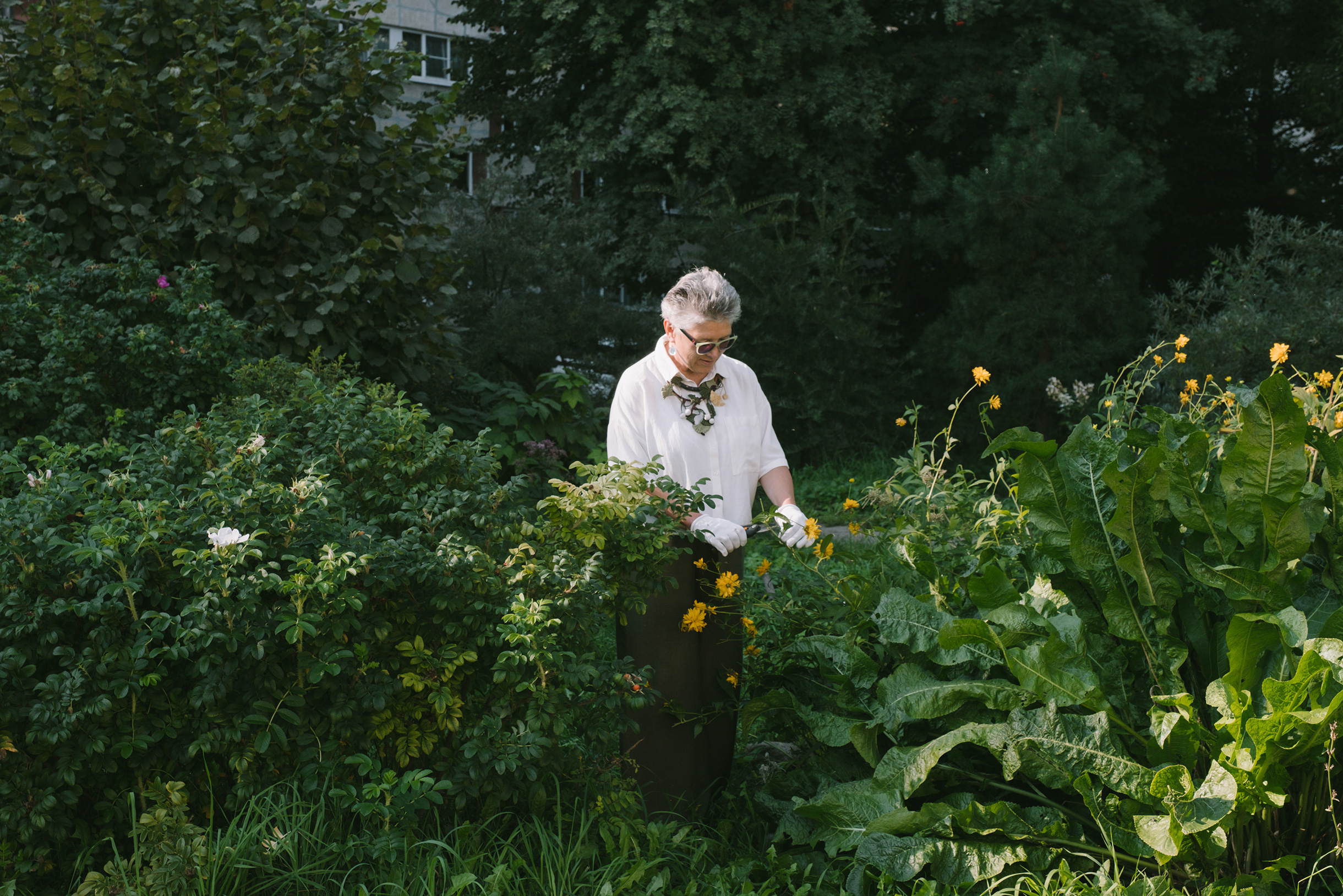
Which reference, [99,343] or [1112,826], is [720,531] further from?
[99,343]

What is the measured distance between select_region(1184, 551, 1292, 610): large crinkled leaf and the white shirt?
→ 4.39 ft

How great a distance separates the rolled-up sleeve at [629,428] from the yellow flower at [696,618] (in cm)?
47

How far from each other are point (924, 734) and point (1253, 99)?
506 inches

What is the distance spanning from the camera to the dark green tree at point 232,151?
461 cm

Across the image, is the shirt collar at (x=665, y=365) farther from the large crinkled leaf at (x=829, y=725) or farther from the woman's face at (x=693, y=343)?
the large crinkled leaf at (x=829, y=725)

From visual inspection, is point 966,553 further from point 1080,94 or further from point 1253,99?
point 1253,99

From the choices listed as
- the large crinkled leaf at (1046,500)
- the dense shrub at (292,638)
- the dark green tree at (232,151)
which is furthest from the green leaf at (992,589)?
the dark green tree at (232,151)

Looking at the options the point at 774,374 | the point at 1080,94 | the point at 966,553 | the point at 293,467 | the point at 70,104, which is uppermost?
the point at 1080,94

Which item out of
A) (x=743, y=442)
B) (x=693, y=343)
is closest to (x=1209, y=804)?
(x=743, y=442)

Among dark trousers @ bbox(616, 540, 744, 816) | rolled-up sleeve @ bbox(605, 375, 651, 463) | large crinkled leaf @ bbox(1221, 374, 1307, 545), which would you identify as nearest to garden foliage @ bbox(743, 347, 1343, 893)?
large crinkled leaf @ bbox(1221, 374, 1307, 545)

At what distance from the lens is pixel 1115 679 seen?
273 cm

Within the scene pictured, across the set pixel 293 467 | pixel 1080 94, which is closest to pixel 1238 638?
pixel 293 467

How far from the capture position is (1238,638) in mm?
2467

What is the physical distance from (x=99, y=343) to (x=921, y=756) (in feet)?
11.4
